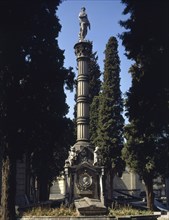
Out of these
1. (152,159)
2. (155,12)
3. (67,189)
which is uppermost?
(155,12)

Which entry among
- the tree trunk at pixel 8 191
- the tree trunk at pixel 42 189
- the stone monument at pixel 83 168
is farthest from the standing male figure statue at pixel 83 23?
the tree trunk at pixel 8 191

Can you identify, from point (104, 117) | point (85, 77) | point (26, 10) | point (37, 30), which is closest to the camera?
point (26, 10)

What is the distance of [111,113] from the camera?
3456cm

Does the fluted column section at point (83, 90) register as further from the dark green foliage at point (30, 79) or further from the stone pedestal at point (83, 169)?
the dark green foliage at point (30, 79)

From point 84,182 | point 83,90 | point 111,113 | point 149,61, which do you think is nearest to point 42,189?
point 84,182

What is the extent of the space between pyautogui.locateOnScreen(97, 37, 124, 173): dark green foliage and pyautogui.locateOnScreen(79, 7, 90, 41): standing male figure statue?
7.15m

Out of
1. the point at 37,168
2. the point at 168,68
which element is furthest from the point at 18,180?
the point at 168,68

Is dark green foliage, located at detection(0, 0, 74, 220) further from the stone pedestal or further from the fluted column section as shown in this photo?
the fluted column section

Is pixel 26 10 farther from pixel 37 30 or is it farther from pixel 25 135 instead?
pixel 25 135

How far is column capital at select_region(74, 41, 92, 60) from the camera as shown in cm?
2836

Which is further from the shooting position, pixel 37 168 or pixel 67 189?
pixel 37 168

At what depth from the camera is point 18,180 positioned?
25.1 meters

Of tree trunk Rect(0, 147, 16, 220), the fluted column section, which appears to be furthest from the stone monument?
tree trunk Rect(0, 147, 16, 220)

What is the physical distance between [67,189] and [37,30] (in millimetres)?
14020
